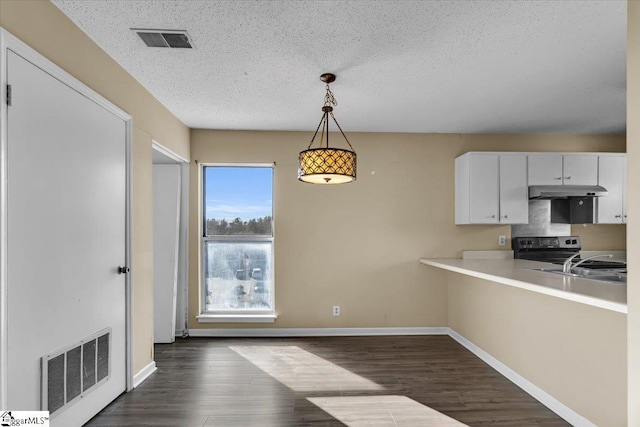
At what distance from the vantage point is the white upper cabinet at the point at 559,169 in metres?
3.97

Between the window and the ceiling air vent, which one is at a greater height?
the ceiling air vent

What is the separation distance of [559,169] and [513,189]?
0.57 meters

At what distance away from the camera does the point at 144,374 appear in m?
2.96

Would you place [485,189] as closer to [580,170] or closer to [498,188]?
[498,188]

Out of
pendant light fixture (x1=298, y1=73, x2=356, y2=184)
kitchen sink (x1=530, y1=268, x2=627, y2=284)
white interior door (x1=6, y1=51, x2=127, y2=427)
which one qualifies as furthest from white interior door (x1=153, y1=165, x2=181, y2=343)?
kitchen sink (x1=530, y1=268, x2=627, y2=284)

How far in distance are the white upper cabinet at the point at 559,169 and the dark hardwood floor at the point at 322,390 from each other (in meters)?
2.16

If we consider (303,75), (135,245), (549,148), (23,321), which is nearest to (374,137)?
(303,75)

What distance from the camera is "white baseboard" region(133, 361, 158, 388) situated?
2.83 m

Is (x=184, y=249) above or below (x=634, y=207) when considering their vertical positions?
below

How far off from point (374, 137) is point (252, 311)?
8.63 feet

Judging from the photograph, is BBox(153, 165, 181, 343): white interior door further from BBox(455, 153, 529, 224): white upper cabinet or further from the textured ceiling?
BBox(455, 153, 529, 224): white upper cabinet

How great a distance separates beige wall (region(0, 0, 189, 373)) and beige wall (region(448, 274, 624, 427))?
10.4 feet

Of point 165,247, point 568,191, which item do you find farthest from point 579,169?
point 165,247

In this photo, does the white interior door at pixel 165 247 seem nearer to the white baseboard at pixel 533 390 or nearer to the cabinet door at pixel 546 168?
the white baseboard at pixel 533 390
